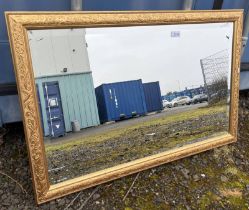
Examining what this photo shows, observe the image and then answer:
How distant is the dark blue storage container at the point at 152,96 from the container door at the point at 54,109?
0.49 m

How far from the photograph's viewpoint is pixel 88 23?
170 cm

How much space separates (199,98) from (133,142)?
1.70ft

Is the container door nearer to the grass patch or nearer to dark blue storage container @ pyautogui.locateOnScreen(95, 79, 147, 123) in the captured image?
the grass patch

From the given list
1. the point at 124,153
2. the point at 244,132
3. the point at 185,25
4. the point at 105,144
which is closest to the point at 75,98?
the point at 105,144

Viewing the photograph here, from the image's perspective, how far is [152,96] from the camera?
76.8 inches

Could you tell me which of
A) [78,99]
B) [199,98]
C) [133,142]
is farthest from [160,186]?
[78,99]

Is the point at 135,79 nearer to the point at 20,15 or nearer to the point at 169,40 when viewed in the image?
the point at 169,40

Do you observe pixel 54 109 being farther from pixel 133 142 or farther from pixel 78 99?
pixel 133 142

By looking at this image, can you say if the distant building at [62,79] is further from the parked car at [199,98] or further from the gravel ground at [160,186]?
the parked car at [199,98]

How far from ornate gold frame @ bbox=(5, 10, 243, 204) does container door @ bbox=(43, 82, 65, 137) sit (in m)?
0.07

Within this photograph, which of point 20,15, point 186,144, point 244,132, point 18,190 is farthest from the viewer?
point 244,132

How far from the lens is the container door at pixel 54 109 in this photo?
1.67 m

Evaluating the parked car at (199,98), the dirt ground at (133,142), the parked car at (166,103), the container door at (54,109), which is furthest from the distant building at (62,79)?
the parked car at (199,98)

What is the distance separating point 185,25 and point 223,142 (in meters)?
0.81
